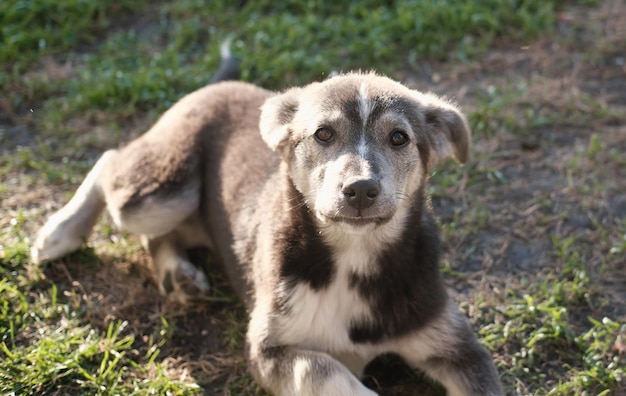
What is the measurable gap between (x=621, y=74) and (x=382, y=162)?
397 centimetres

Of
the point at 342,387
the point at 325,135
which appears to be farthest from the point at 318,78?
the point at 342,387

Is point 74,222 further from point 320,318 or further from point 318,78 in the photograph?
point 318,78

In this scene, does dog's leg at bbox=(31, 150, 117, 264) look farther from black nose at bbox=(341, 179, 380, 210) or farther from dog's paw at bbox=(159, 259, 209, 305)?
black nose at bbox=(341, 179, 380, 210)

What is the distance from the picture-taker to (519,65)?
757cm

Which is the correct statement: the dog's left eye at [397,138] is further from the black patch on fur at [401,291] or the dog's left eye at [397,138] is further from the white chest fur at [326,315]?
the white chest fur at [326,315]

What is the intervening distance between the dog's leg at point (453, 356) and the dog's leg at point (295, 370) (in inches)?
15.9

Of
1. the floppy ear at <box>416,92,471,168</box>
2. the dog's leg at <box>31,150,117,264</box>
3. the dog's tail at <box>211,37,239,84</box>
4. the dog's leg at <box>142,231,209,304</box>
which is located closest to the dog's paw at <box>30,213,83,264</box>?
the dog's leg at <box>31,150,117,264</box>

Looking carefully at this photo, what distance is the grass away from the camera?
15.7ft

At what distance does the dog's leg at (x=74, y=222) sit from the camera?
212 inches

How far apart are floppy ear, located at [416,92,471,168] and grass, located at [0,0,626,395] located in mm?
1027

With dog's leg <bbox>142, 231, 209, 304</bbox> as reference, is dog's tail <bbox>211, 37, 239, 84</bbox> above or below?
above

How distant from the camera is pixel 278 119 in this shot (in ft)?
15.3

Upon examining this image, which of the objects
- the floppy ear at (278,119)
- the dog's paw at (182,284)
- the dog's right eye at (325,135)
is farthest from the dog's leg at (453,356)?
the dog's paw at (182,284)

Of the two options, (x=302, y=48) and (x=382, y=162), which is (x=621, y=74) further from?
(x=382, y=162)
